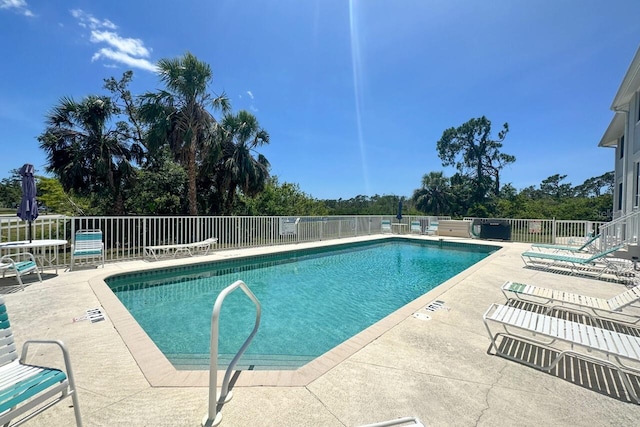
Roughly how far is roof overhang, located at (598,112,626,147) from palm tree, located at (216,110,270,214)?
47.6 feet

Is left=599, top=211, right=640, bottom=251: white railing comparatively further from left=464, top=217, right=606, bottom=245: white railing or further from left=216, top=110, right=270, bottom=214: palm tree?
left=216, top=110, right=270, bottom=214: palm tree

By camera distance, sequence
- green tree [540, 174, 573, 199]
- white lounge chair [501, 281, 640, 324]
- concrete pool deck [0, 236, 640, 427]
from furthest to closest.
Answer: green tree [540, 174, 573, 199] < white lounge chair [501, 281, 640, 324] < concrete pool deck [0, 236, 640, 427]

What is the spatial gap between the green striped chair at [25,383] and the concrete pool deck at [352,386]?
401mm

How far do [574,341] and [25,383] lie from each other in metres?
3.91

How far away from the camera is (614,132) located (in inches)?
446

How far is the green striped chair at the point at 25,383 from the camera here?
1319mm

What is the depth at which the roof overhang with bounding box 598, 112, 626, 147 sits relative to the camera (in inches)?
387

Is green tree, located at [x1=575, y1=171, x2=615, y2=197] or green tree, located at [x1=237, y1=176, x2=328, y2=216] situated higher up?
green tree, located at [x1=575, y1=171, x2=615, y2=197]

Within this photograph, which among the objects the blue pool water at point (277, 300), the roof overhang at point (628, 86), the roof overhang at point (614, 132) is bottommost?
the blue pool water at point (277, 300)

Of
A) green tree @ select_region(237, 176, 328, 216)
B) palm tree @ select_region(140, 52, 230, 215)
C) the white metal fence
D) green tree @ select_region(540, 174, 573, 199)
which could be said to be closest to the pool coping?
the white metal fence

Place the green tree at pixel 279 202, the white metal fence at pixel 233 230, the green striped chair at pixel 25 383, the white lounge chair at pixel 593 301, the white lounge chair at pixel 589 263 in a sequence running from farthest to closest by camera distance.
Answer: the green tree at pixel 279 202
the white metal fence at pixel 233 230
the white lounge chair at pixel 589 263
the white lounge chair at pixel 593 301
the green striped chair at pixel 25 383

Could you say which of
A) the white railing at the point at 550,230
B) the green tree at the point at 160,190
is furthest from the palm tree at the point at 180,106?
the white railing at the point at 550,230

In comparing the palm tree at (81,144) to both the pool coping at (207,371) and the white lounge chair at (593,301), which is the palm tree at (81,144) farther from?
the white lounge chair at (593,301)

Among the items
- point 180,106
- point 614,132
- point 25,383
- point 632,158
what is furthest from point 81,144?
point 614,132
